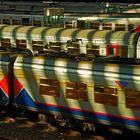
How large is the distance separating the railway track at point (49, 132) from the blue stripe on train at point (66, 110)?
2.88ft

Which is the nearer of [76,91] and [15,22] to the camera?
[76,91]

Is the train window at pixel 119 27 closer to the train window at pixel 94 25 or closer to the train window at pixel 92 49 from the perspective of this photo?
the train window at pixel 94 25

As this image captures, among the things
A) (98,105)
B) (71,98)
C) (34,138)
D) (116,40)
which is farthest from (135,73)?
(116,40)

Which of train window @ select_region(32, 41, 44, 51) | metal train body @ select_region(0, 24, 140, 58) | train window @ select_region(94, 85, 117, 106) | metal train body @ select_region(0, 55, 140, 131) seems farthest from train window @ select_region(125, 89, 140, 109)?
train window @ select_region(32, 41, 44, 51)

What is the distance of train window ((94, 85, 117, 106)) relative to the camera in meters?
14.4

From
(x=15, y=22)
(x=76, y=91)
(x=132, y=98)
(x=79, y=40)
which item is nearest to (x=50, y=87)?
(x=76, y=91)

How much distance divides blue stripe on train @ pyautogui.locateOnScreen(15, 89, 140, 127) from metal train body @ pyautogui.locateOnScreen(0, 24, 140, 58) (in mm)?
7811

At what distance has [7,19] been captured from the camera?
38188 millimetres

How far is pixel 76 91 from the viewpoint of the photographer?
50.4 ft

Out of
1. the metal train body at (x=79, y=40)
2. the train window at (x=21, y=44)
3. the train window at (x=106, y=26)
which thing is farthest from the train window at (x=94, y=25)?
the train window at (x=21, y=44)

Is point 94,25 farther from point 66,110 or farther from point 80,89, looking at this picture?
point 80,89

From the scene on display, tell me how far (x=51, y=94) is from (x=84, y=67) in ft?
6.72

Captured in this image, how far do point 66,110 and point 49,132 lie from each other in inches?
50.9

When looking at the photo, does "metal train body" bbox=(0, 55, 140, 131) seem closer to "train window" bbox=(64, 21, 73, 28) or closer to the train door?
the train door
